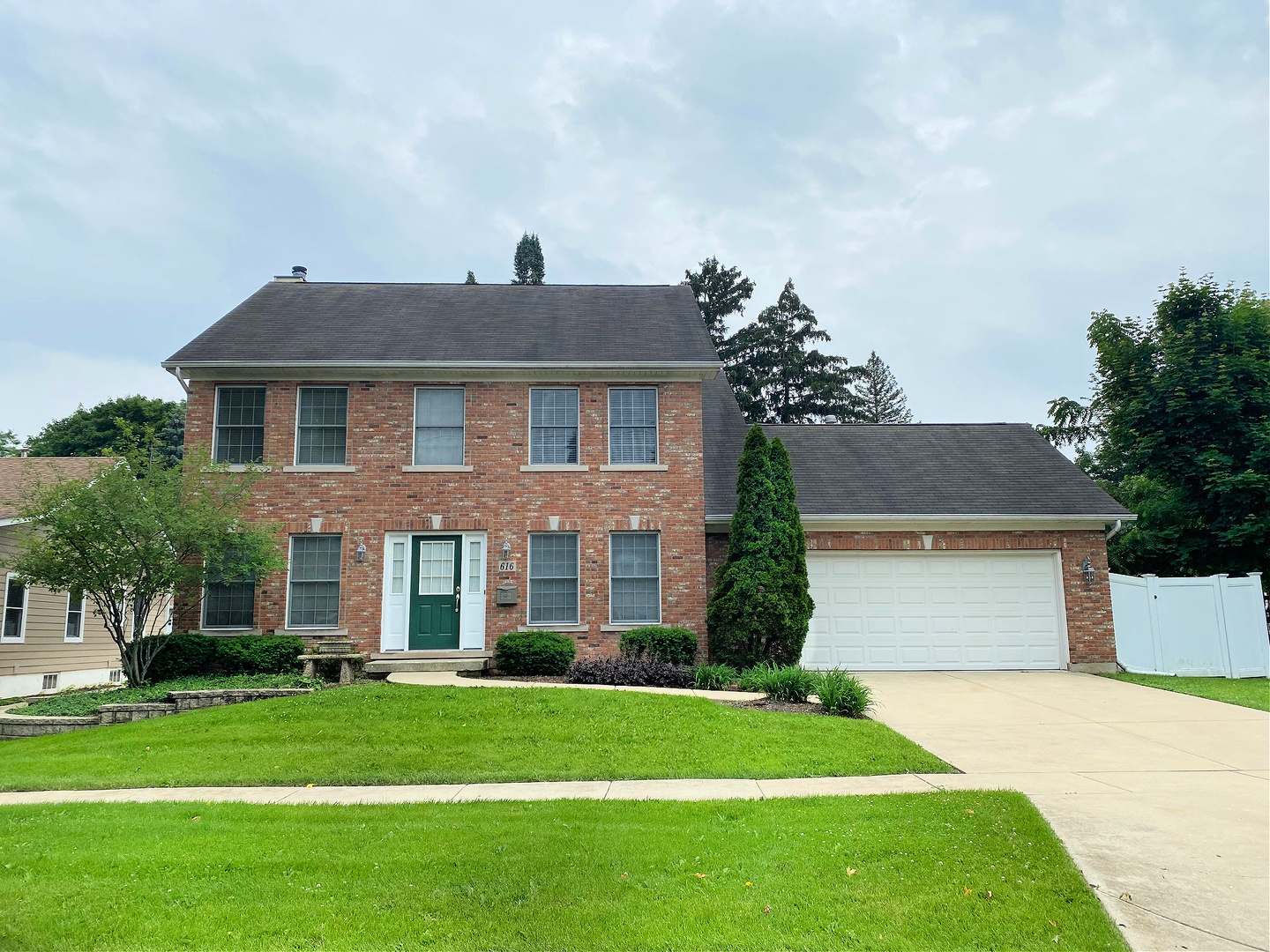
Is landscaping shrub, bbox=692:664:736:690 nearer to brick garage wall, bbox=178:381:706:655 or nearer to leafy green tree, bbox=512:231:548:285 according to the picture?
brick garage wall, bbox=178:381:706:655

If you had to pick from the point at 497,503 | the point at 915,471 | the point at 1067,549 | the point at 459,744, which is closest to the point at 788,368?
the point at 915,471

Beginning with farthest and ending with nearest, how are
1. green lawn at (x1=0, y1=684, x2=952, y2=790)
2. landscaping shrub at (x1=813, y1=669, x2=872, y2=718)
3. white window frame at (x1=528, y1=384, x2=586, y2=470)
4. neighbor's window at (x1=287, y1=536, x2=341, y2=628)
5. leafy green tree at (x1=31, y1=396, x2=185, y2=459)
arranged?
1. leafy green tree at (x1=31, y1=396, x2=185, y2=459)
2. white window frame at (x1=528, y1=384, x2=586, y2=470)
3. neighbor's window at (x1=287, y1=536, x2=341, y2=628)
4. landscaping shrub at (x1=813, y1=669, x2=872, y2=718)
5. green lawn at (x1=0, y1=684, x2=952, y2=790)

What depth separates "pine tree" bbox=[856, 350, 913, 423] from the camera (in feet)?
182

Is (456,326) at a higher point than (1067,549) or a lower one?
higher

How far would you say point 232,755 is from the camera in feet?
27.5

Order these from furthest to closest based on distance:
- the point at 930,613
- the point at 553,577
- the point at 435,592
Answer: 1. the point at 930,613
2. the point at 553,577
3. the point at 435,592

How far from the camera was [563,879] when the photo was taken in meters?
4.53

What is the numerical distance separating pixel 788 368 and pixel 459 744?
116ft

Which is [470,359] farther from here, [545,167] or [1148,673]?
[1148,673]

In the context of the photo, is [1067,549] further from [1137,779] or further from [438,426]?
[438,426]

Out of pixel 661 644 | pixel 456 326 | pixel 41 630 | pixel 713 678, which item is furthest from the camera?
pixel 41 630

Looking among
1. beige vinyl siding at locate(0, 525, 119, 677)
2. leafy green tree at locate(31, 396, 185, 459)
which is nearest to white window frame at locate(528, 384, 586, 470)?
beige vinyl siding at locate(0, 525, 119, 677)

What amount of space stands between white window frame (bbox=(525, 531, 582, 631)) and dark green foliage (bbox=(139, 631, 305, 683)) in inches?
155

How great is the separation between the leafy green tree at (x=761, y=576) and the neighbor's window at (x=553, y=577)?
103 inches
